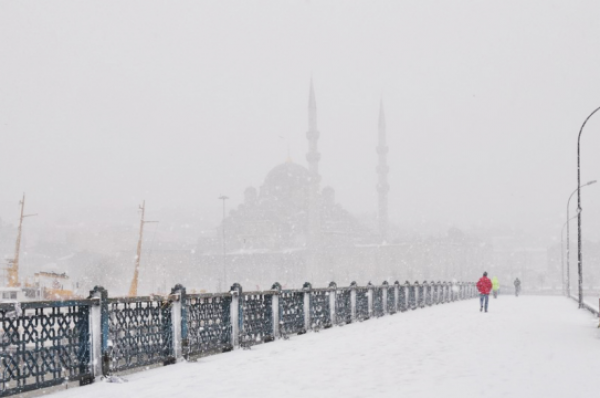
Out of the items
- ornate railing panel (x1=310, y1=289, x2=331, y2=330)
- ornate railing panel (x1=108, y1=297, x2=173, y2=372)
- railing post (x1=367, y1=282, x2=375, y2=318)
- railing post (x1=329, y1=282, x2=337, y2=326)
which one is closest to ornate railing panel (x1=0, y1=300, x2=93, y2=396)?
ornate railing panel (x1=108, y1=297, x2=173, y2=372)

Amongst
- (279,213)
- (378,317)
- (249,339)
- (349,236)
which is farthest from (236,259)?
(249,339)

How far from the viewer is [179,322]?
11414mm

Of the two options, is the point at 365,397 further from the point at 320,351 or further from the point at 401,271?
the point at 401,271

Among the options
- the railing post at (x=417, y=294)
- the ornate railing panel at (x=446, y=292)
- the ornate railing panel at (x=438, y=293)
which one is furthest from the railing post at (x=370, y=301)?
the ornate railing panel at (x=446, y=292)

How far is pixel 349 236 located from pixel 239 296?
160591mm

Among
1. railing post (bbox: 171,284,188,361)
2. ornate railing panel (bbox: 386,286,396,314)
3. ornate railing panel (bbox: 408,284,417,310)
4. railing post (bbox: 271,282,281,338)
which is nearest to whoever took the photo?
railing post (bbox: 171,284,188,361)

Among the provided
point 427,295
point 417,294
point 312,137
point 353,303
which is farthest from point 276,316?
point 312,137

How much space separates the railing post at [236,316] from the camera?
13.2m

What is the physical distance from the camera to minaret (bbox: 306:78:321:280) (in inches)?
5482

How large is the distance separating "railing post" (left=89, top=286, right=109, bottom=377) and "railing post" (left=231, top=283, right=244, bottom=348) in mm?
3952

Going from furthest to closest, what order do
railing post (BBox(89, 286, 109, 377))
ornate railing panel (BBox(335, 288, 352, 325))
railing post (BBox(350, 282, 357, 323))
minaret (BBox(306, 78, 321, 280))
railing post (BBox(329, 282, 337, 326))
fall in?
1. minaret (BBox(306, 78, 321, 280))
2. railing post (BBox(350, 282, 357, 323))
3. ornate railing panel (BBox(335, 288, 352, 325))
4. railing post (BBox(329, 282, 337, 326))
5. railing post (BBox(89, 286, 109, 377))

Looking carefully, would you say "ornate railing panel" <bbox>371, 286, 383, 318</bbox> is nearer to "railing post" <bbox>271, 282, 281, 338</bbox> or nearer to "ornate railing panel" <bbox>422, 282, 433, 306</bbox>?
"railing post" <bbox>271, 282, 281, 338</bbox>

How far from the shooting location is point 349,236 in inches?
6826

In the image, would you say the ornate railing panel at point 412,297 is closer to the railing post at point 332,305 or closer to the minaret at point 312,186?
the railing post at point 332,305
